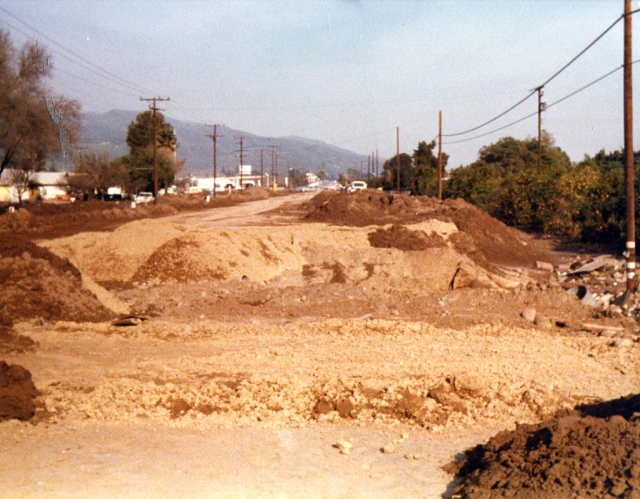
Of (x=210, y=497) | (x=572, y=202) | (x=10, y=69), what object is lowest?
(x=210, y=497)

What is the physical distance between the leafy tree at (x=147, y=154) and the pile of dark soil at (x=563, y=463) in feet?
237

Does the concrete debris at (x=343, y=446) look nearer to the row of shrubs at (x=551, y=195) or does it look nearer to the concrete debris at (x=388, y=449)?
the concrete debris at (x=388, y=449)

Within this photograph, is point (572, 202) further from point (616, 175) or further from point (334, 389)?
point (334, 389)

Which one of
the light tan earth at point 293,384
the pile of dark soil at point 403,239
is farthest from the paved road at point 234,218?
the light tan earth at point 293,384

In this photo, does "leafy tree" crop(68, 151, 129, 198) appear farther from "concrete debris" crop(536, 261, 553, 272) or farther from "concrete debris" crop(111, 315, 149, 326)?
"concrete debris" crop(111, 315, 149, 326)

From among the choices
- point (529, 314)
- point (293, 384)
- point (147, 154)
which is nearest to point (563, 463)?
point (293, 384)

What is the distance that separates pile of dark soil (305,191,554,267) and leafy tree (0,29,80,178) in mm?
16355

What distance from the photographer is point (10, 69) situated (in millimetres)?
41562

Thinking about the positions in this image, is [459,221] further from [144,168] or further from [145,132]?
[145,132]

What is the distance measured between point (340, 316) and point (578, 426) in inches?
365

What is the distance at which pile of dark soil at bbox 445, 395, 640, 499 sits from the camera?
514cm

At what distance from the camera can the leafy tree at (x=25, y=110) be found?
40812 mm

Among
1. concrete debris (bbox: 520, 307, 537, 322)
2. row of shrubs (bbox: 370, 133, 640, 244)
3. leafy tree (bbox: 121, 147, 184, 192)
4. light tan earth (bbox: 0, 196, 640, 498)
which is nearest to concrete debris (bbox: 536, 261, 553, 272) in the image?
row of shrubs (bbox: 370, 133, 640, 244)

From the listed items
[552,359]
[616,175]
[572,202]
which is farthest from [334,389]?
[572,202]
